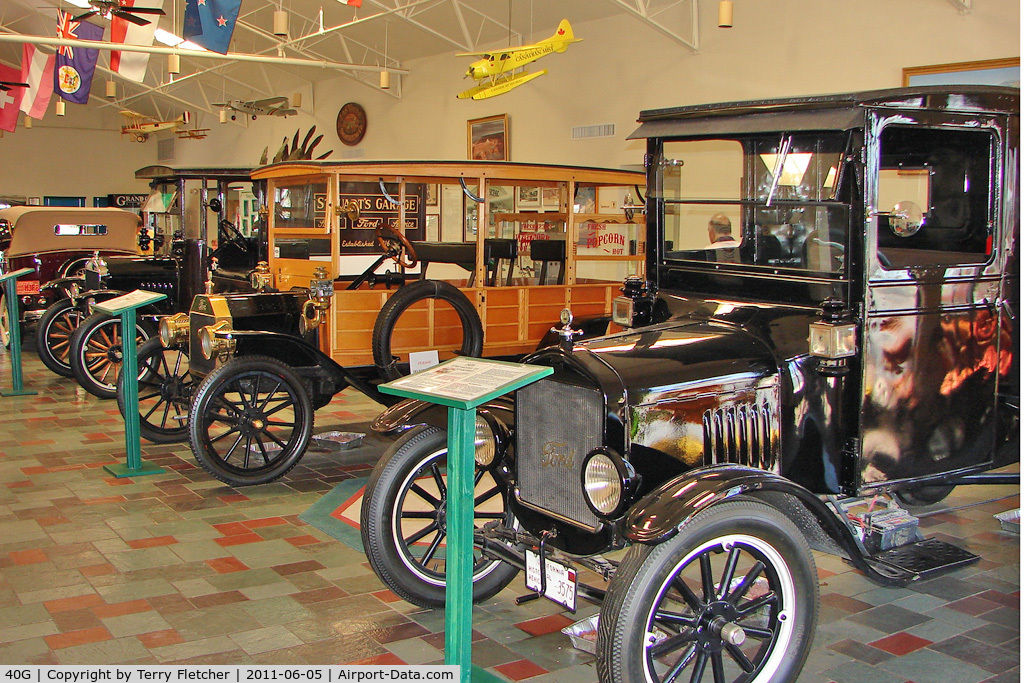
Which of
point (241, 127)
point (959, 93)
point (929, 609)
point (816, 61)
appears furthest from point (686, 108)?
point (241, 127)

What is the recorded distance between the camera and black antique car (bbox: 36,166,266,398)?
7.57 metres

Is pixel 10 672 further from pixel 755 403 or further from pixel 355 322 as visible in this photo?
pixel 355 322

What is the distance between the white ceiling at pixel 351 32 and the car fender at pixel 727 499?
9.83 metres

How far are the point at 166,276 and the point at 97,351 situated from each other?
2.01 m

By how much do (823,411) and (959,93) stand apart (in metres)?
1.20

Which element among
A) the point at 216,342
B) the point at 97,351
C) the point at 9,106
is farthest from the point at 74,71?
the point at 216,342

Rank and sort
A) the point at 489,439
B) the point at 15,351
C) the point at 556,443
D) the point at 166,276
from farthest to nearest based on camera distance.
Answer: the point at 166,276
the point at 15,351
the point at 489,439
the point at 556,443

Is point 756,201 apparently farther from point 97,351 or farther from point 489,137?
point 489,137

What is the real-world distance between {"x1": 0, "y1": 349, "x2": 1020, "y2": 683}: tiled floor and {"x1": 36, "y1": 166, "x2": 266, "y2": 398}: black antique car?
8.58ft

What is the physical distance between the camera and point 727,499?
8.24 feet

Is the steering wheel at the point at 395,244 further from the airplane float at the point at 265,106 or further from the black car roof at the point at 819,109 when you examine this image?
the airplane float at the point at 265,106

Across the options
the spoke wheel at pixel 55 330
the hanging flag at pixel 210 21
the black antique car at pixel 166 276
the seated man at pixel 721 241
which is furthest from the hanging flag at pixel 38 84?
the seated man at pixel 721 241

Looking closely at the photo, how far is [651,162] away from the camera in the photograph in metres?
3.65

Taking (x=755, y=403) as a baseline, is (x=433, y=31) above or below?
above
